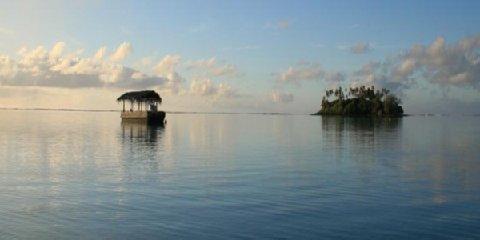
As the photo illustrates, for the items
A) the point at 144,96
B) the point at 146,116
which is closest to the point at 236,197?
the point at 144,96

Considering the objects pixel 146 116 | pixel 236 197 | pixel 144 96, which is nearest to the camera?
pixel 236 197

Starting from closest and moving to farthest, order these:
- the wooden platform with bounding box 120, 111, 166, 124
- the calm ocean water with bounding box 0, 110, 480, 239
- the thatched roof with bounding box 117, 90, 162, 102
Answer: the calm ocean water with bounding box 0, 110, 480, 239
the thatched roof with bounding box 117, 90, 162, 102
the wooden platform with bounding box 120, 111, 166, 124

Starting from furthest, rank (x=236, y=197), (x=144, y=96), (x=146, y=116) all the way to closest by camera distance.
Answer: (x=146, y=116)
(x=144, y=96)
(x=236, y=197)

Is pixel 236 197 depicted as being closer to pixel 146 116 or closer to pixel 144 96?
pixel 144 96

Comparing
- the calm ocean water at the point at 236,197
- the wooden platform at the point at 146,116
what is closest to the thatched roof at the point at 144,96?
the wooden platform at the point at 146,116

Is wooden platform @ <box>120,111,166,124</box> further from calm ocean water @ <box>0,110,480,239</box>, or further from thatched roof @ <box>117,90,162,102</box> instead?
calm ocean water @ <box>0,110,480,239</box>

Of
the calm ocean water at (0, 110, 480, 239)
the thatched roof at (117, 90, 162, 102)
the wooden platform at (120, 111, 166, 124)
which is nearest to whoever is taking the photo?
the calm ocean water at (0, 110, 480, 239)

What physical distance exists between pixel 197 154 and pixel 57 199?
24.6 metres

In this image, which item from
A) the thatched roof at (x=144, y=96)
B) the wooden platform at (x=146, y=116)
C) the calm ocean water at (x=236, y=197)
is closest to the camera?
the calm ocean water at (x=236, y=197)

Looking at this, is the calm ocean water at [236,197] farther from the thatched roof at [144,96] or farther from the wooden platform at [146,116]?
the wooden platform at [146,116]

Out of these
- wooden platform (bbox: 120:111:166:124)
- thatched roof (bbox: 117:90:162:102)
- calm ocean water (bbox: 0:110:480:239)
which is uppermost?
thatched roof (bbox: 117:90:162:102)

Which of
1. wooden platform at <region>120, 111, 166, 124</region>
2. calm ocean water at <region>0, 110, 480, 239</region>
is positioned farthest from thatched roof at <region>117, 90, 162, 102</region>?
calm ocean water at <region>0, 110, 480, 239</region>

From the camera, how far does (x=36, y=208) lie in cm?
2144

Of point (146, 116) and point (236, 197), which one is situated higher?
Answer: point (146, 116)
